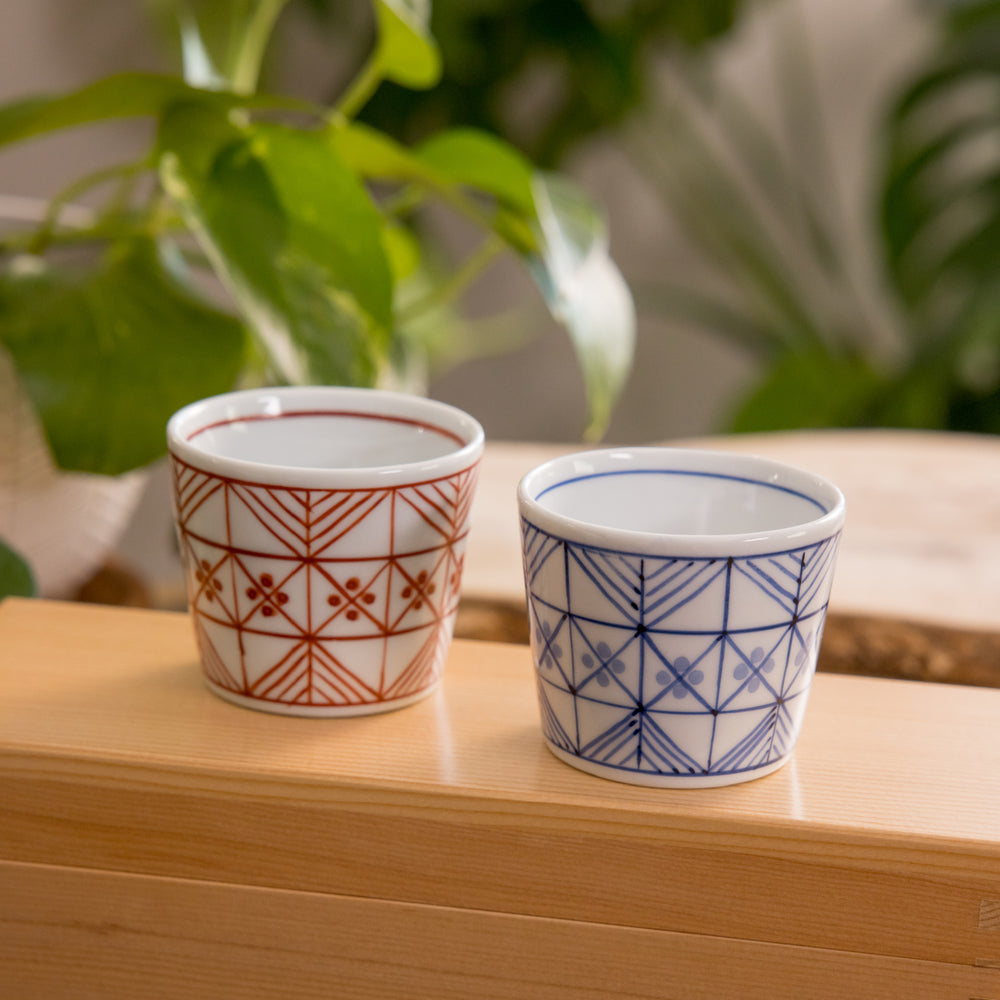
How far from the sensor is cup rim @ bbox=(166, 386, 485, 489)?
341 millimetres

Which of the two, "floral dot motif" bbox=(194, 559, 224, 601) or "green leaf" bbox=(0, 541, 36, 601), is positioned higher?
"floral dot motif" bbox=(194, 559, 224, 601)

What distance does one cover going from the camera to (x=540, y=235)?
1.72 feet

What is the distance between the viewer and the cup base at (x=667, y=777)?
337 millimetres

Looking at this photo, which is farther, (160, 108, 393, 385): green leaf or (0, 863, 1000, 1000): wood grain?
(160, 108, 393, 385): green leaf

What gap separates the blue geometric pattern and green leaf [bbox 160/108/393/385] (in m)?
0.16

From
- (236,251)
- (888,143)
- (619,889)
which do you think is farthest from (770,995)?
(888,143)

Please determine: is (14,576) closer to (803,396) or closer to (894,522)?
(894,522)

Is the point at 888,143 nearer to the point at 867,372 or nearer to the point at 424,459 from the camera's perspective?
the point at 867,372

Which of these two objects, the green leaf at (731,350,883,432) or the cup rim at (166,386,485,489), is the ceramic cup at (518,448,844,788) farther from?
the green leaf at (731,350,883,432)

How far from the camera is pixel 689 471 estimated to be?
38 centimetres

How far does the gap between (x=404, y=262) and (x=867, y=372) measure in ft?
3.20

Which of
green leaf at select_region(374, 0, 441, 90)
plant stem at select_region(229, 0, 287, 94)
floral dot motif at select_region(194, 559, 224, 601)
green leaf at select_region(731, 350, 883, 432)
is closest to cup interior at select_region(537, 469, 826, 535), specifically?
floral dot motif at select_region(194, 559, 224, 601)

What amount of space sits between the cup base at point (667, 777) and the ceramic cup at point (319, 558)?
7 centimetres

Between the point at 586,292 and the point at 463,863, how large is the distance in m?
0.26
